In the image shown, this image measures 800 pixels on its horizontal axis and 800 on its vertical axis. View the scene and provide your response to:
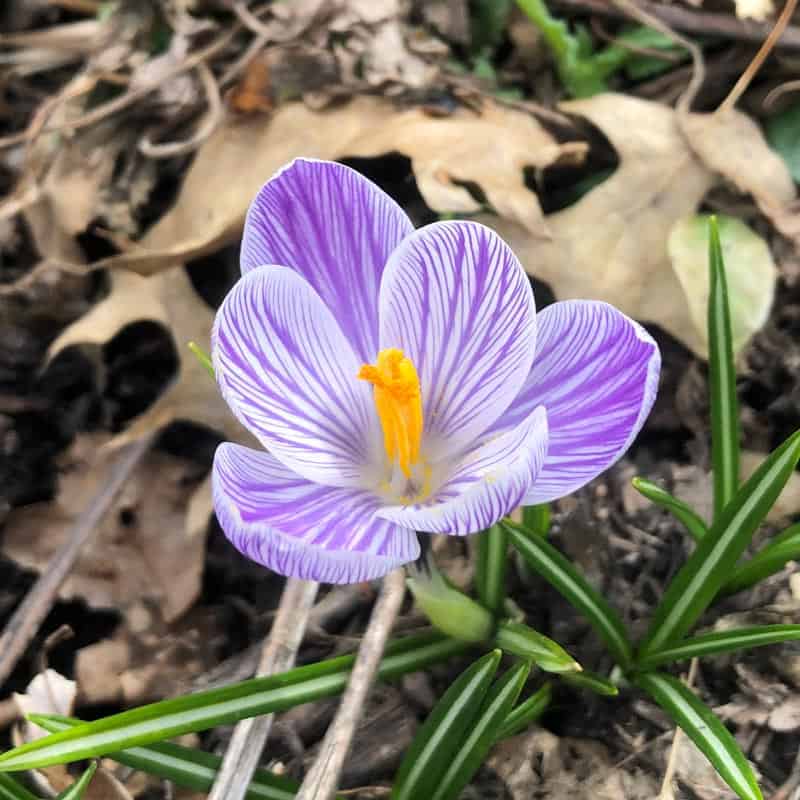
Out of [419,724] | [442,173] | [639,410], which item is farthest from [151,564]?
[639,410]

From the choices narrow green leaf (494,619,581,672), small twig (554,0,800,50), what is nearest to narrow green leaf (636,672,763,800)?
narrow green leaf (494,619,581,672)

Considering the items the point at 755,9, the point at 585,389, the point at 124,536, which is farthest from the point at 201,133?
the point at 585,389

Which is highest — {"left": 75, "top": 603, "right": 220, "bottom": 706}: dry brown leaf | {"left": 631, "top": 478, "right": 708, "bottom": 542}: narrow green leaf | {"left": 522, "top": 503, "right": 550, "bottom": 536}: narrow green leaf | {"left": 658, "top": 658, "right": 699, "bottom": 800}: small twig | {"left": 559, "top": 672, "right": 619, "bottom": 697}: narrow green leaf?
{"left": 631, "top": 478, "right": 708, "bottom": 542}: narrow green leaf

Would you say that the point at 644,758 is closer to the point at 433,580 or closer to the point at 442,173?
the point at 433,580

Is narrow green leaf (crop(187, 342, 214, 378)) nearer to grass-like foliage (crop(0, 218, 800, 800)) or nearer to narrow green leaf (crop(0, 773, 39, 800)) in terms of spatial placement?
grass-like foliage (crop(0, 218, 800, 800))

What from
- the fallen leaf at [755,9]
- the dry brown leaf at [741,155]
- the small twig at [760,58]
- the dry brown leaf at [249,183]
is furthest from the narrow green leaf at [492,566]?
the fallen leaf at [755,9]

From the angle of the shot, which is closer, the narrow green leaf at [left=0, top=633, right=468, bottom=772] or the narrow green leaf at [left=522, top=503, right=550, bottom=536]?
the narrow green leaf at [left=0, top=633, right=468, bottom=772]

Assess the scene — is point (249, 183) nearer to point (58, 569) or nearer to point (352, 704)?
point (58, 569)
